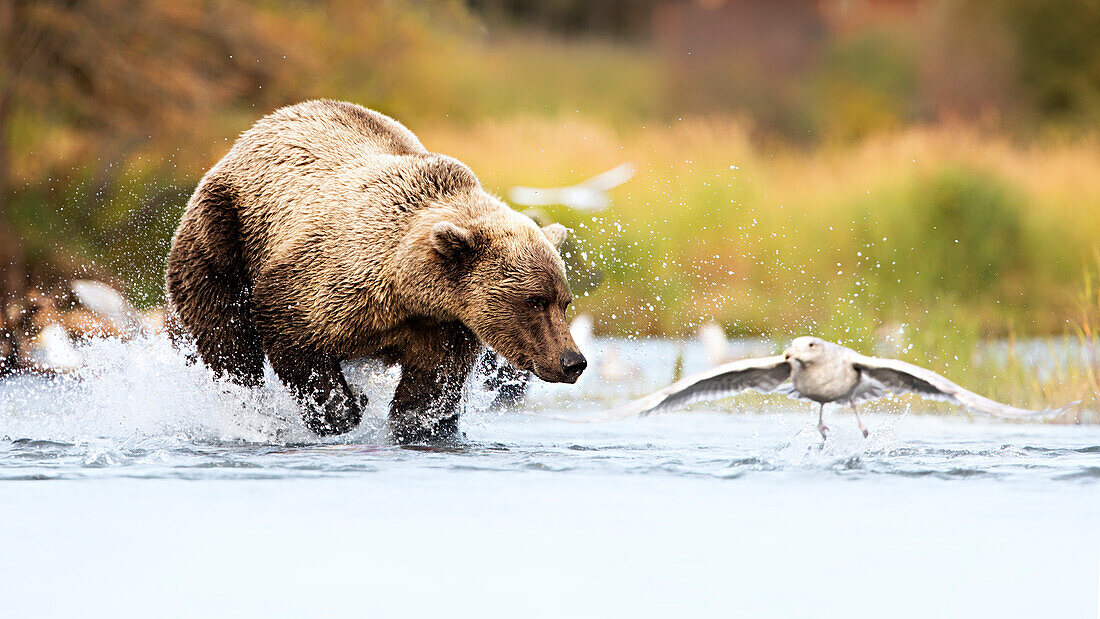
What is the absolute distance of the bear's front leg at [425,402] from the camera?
6629 mm

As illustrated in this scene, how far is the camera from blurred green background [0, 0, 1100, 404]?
12656 mm

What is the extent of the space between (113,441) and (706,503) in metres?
3.11

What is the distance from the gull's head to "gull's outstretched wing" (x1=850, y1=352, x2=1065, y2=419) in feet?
0.48

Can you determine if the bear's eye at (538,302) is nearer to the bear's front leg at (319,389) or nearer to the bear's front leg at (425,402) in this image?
the bear's front leg at (425,402)

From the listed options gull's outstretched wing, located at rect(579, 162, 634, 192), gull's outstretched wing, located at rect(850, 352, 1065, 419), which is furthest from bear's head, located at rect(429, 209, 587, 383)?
gull's outstretched wing, located at rect(579, 162, 634, 192)

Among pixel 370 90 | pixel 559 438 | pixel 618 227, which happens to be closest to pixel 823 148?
pixel 618 227

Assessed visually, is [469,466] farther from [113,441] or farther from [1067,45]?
[1067,45]

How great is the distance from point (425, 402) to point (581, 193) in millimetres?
4179

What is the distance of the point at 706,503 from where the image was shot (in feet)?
17.8

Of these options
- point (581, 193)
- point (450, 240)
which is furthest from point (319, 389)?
point (581, 193)

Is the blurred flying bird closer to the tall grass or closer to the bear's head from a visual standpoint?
the tall grass

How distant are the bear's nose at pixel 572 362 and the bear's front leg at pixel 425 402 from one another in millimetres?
750

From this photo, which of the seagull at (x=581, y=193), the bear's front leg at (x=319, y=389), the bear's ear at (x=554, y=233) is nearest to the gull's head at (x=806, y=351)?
the bear's ear at (x=554, y=233)

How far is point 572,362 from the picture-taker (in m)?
6.13
